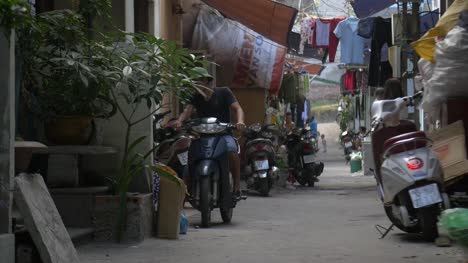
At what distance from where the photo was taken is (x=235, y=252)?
804 centimetres

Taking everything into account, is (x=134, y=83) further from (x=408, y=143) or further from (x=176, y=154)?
(x=176, y=154)

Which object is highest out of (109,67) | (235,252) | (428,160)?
(109,67)

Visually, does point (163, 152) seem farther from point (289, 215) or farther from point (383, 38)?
point (383, 38)

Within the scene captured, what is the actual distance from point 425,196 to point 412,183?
0.18m

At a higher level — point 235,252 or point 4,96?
point 4,96

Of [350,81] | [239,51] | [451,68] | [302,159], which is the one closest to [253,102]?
[302,159]

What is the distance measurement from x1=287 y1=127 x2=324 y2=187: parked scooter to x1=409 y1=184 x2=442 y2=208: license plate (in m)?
11.6

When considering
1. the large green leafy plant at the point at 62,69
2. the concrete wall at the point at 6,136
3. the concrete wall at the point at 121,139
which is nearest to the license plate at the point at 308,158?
the concrete wall at the point at 121,139

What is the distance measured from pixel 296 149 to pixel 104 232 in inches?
477

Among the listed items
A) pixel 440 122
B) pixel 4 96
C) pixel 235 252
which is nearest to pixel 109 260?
pixel 235 252

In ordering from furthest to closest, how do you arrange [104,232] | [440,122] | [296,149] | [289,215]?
[296,149] → [289,215] → [440,122] → [104,232]

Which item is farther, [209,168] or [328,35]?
[328,35]

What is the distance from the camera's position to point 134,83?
8555mm

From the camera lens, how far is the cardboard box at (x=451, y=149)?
8.62m
